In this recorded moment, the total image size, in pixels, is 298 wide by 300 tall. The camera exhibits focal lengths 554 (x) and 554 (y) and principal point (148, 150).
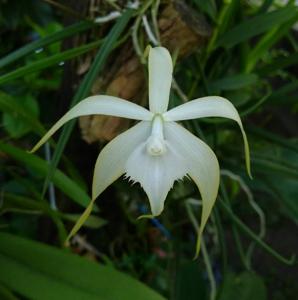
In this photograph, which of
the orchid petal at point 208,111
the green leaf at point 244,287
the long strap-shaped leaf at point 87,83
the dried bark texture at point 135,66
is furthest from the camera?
the green leaf at point 244,287

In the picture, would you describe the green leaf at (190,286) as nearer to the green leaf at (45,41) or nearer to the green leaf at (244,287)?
the green leaf at (244,287)

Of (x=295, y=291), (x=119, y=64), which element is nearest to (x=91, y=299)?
(x=119, y=64)

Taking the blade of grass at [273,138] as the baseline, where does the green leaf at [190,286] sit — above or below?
below

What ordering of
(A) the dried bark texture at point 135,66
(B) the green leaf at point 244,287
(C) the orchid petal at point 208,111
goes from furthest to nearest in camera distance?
(B) the green leaf at point 244,287 → (A) the dried bark texture at point 135,66 → (C) the orchid petal at point 208,111

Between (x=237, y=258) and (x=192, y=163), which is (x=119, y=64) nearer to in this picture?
(x=192, y=163)

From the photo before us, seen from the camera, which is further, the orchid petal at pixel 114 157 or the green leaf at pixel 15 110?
the green leaf at pixel 15 110

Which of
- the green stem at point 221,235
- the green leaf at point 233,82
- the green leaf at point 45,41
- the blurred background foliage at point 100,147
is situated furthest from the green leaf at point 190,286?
the green leaf at point 45,41
